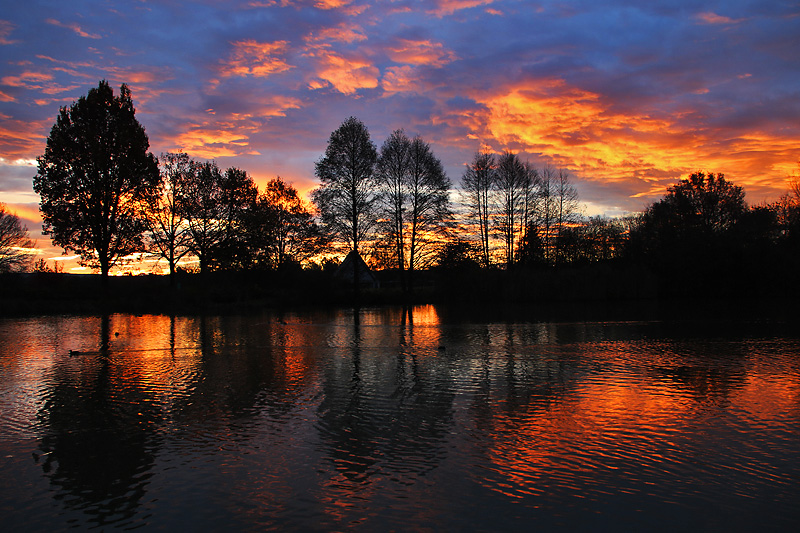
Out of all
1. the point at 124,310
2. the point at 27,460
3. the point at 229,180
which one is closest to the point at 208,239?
the point at 229,180

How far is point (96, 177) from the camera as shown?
3167 cm

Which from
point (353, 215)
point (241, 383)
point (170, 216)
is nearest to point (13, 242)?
point (170, 216)

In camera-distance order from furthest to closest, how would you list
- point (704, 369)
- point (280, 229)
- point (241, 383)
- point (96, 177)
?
point (280, 229), point (96, 177), point (704, 369), point (241, 383)

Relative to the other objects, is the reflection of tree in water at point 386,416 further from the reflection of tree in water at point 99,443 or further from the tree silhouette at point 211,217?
the tree silhouette at point 211,217

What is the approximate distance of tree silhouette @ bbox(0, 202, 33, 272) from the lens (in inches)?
1729

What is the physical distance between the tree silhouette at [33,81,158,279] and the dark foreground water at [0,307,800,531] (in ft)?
72.0

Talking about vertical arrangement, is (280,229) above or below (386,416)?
above

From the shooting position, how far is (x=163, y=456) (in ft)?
19.1

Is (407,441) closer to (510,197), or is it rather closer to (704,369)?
(704,369)

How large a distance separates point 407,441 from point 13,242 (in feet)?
177

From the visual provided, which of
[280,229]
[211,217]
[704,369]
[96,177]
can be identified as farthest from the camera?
[280,229]

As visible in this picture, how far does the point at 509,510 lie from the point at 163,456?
388 centimetres

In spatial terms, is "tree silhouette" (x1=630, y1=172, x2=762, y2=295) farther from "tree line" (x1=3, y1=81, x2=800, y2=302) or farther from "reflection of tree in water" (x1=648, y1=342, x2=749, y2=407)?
"reflection of tree in water" (x1=648, y1=342, x2=749, y2=407)

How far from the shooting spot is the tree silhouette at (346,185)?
36.0 meters
